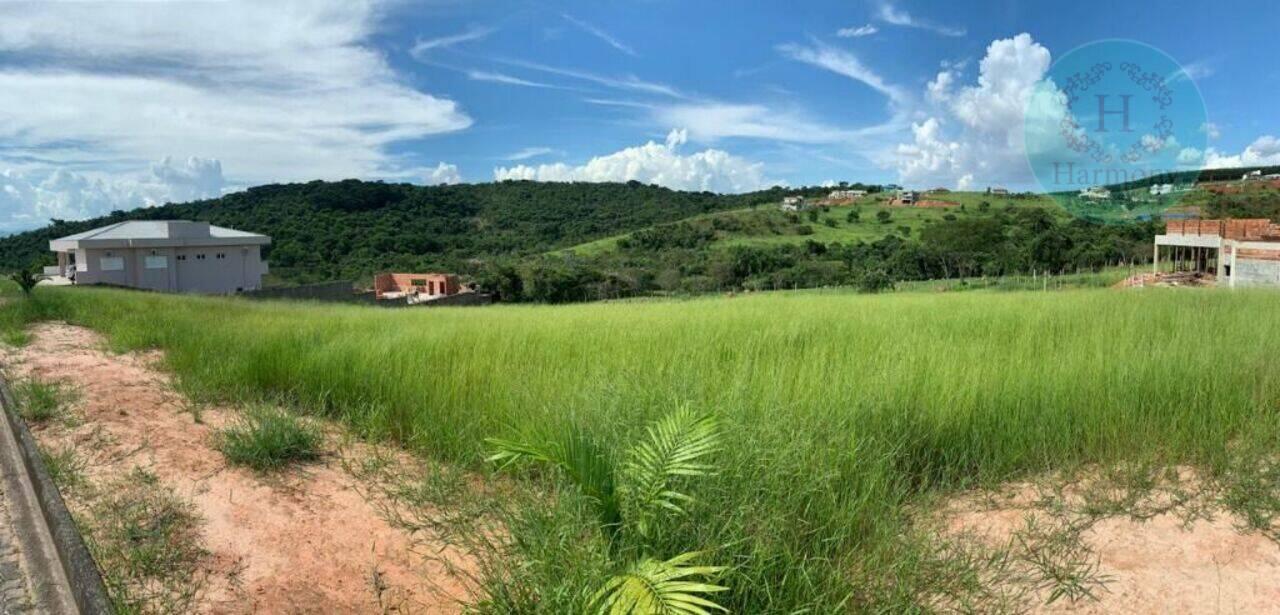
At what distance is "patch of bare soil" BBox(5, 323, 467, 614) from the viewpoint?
270 cm

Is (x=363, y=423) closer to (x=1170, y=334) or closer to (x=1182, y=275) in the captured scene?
(x=1170, y=334)

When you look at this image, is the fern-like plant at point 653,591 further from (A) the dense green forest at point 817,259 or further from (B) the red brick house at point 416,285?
(B) the red brick house at point 416,285

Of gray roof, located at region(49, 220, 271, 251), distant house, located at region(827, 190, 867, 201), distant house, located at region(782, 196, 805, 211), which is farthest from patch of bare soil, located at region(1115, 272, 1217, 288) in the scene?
distant house, located at region(827, 190, 867, 201)

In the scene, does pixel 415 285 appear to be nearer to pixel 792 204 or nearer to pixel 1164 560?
pixel 1164 560

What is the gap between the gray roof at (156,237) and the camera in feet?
104

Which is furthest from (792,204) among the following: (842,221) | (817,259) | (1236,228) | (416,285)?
(1236,228)

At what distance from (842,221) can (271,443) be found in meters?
77.8

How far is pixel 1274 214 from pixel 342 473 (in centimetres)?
5121

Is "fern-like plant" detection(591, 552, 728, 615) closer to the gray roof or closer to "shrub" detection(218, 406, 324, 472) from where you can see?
"shrub" detection(218, 406, 324, 472)

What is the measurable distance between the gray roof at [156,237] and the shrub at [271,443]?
34.5 meters

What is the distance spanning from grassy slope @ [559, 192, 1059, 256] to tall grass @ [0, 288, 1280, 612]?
5796cm

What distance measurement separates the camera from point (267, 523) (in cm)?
336

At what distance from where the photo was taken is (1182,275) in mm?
25719

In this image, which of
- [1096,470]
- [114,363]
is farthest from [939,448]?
[114,363]
